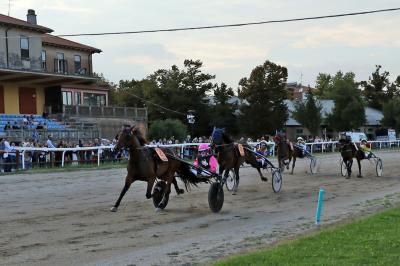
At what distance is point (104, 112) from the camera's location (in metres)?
50.8

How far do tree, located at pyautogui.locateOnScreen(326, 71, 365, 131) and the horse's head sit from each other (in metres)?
62.1

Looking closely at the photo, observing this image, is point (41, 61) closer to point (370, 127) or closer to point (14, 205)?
point (14, 205)

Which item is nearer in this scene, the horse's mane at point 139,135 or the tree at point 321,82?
the horse's mane at point 139,135

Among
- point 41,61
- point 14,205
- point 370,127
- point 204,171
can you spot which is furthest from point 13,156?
point 370,127

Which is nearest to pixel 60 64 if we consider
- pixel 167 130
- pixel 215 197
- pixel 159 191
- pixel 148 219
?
pixel 167 130

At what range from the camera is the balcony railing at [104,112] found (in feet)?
156

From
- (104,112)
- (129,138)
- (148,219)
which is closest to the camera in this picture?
(148,219)

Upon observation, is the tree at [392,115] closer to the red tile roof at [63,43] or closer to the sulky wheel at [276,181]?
the red tile roof at [63,43]

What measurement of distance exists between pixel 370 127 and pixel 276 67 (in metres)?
23.5

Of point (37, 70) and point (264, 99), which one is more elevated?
point (37, 70)

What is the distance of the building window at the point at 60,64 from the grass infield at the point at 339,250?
4660 centimetres

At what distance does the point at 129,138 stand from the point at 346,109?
62756 mm

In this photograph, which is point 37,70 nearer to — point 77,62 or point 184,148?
point 77,62

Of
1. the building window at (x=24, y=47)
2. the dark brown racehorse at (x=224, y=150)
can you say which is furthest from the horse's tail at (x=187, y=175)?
the building window at (x=24, y=47)
